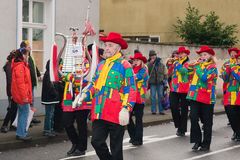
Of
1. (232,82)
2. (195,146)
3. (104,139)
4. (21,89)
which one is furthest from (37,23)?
(104,139)

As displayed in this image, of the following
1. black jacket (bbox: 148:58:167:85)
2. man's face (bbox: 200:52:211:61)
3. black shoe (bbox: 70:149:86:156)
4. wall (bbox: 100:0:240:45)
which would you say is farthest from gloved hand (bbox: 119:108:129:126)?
wall (bbox: 100:0:240:45)

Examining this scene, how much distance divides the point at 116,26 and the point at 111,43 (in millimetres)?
21153

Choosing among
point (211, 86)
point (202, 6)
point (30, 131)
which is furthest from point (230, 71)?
point (202, 6)

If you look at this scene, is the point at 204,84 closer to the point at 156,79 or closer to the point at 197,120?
the point at 197,120

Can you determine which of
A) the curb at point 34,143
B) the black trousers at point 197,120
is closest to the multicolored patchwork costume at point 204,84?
the black trousers at point 197,120

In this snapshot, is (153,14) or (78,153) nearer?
(78,153)

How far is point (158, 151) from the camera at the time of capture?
980cm

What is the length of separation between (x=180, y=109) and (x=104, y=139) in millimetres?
5415

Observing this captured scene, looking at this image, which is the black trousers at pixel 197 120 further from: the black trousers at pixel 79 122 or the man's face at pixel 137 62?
the black trousers at pixel 79 122

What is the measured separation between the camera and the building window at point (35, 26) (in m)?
14.0

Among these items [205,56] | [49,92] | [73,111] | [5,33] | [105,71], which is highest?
[5,33]

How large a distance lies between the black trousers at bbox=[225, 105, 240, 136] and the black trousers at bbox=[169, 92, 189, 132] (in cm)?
96

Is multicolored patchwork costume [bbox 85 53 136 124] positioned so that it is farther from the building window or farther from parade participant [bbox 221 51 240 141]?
the building window

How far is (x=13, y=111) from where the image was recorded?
11164 millimetres
